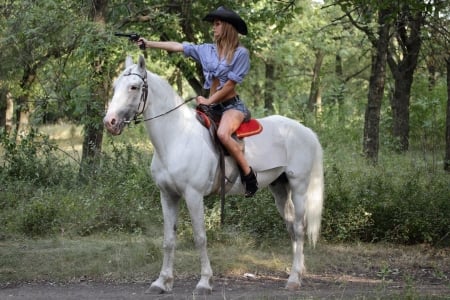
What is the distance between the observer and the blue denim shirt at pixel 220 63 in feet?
21.7

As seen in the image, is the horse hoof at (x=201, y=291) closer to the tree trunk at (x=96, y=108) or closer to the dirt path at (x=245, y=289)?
the dirt path at (x=245, y=289)

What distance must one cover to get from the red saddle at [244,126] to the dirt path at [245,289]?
166 centimetres

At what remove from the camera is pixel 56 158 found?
38.9ft

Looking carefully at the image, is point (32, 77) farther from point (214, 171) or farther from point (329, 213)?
point (214, 171)

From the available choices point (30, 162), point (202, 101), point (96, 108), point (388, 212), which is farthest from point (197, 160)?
point (30, 162)

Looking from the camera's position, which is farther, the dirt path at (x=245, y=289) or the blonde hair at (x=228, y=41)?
the blonde hair at (x=228, y=41)

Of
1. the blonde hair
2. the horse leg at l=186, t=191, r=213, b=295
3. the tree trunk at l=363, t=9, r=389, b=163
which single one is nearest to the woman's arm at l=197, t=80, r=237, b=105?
the blonde hair

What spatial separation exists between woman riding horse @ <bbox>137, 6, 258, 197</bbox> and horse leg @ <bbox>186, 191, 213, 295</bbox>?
2.12ft

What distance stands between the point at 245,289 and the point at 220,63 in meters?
2.47

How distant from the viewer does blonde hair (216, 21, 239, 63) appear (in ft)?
21.7

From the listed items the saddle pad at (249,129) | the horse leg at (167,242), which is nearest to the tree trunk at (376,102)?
the saddle pad at (249,129)

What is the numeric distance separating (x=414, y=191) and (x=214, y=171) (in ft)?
13.1

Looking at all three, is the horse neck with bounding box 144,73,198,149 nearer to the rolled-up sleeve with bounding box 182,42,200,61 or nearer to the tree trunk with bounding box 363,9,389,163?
the rolled-up sleeve with bounding box 182,42,200,61

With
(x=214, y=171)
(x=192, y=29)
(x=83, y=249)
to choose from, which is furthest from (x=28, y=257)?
(x=192, y=29)
